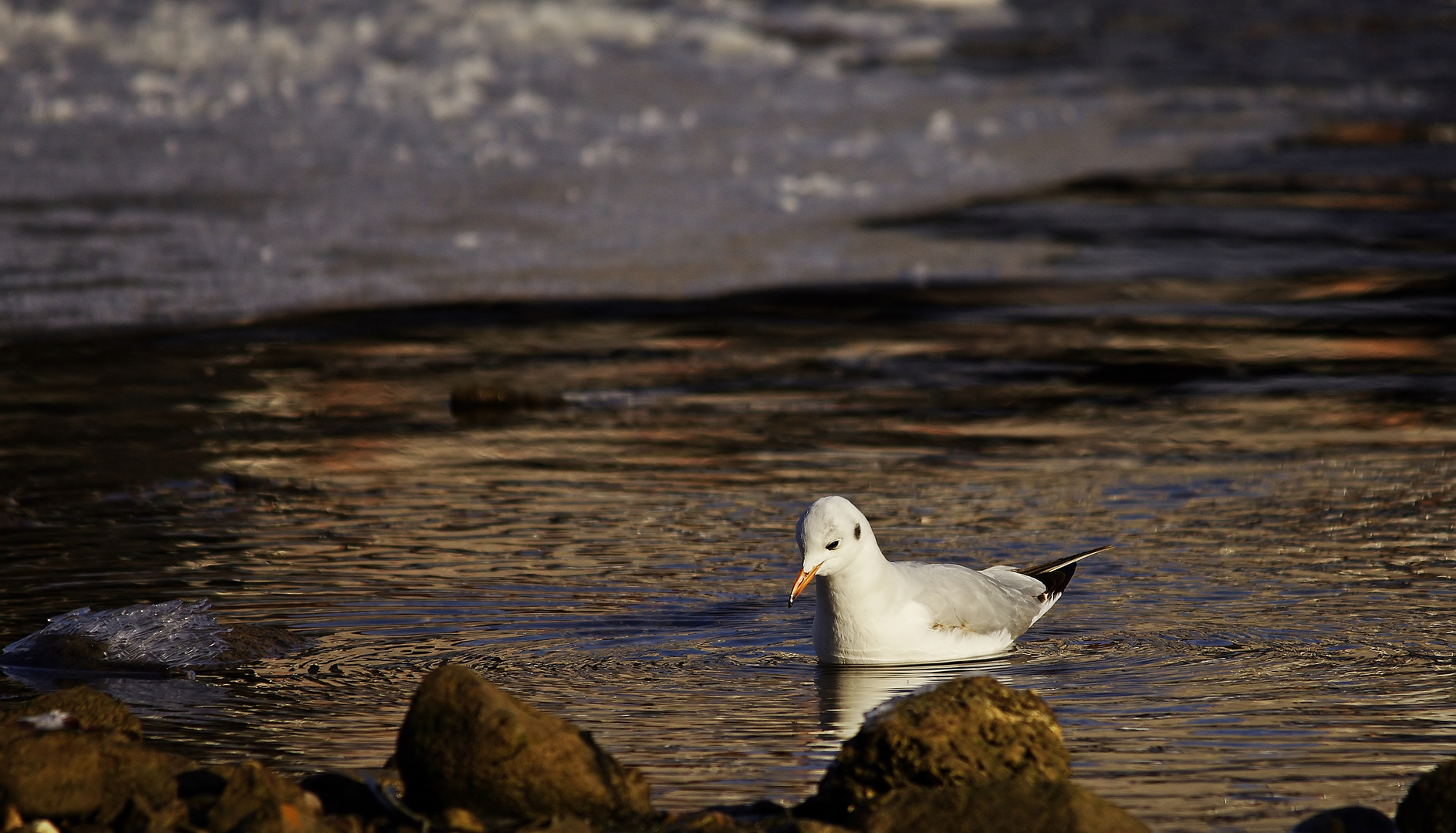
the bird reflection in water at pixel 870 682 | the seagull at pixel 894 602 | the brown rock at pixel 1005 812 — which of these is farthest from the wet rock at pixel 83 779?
the seagull at pixel 894 602

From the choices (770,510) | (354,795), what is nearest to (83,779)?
(354,795)

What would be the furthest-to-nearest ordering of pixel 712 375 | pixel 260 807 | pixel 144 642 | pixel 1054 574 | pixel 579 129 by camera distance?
pixel 579 129, pixel 712 375, pixel 1054 574, pixel 144 642, pixel 260 807

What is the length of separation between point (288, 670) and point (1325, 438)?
5.74 metres

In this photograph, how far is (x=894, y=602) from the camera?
7398 millimetres

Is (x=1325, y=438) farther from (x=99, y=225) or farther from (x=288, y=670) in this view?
(x=99, y=225)

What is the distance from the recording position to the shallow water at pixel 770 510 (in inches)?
253

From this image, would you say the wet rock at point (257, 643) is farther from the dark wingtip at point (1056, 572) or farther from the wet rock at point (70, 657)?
the dark wingtip at point (1056, 572)

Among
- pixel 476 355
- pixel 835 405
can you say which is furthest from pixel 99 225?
pixel 835 405

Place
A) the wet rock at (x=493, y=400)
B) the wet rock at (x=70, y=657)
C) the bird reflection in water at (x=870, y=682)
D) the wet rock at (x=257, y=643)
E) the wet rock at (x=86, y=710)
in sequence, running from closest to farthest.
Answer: the wet rock at (x=86, y=710) < the bird reflection in water at (x=870, y=682) < the wet rock at (x=70, y=657) < the wet rock at (x=257, y=643) < the wet rock at (x=493, y=400)

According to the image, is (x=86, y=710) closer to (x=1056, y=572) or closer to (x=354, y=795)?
(x=354, y=795)

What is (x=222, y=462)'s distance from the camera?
10.4 metres

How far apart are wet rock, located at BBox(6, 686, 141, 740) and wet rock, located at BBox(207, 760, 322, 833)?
0.75m

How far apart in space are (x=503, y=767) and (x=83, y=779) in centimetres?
108

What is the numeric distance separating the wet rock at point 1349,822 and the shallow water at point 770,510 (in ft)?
0.52
